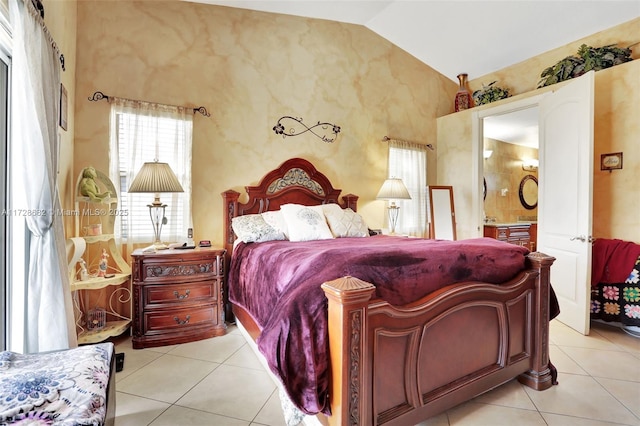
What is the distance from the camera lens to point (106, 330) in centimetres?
260

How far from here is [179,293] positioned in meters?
2.69

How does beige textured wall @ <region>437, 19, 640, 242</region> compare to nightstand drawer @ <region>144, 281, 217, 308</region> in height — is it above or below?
above

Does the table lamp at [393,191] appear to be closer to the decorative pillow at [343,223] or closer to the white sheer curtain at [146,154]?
the decorative pillow at [343,223]

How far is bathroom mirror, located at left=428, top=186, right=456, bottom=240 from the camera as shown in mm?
4344

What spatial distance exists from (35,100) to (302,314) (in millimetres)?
1672

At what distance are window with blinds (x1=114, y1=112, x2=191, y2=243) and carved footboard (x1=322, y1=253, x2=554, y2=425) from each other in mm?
2263

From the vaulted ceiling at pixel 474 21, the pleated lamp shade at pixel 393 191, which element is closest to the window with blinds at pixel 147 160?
the vaulted ceiling at pixel 474 21

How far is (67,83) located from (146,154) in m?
0.75

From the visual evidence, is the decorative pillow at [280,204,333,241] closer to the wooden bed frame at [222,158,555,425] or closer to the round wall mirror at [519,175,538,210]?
the wooden bed frame at [222,158,555,425]

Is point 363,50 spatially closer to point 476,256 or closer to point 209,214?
Answer: point 209,214

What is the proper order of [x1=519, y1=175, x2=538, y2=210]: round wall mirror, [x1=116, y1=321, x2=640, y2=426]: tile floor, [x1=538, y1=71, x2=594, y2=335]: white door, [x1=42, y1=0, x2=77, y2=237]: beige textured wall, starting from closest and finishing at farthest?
[x1=116, y1=321, x2=640, y2=426]: tile floor, [x1=42, y1=0, x2=77, y2=237]: beige textured wall, [x1=538, y1=71, x2=594, y2=335]: white door, [x1=519, y1=175, x2=538, y2=210]: round wall mirror

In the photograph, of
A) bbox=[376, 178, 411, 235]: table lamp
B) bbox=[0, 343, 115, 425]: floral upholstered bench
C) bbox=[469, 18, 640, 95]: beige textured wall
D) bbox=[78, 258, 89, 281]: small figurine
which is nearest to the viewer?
bbox=[0, 343, 115, 425]: floral upholstered bench

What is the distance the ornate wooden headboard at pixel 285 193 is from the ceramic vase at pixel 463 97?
2090mm

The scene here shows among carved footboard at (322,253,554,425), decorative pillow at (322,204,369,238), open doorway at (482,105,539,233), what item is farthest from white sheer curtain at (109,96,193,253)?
open doorway at (482,105,539,233)
